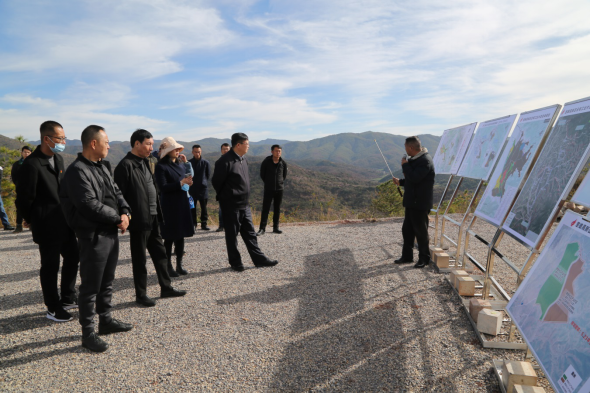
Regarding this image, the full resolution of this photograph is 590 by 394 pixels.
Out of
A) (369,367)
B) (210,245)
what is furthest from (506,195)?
(210,245)

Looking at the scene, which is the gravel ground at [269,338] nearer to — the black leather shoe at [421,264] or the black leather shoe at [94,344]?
the black leather shoe at [94,344]

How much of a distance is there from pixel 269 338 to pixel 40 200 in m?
2.67

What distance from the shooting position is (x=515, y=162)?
11.8ft

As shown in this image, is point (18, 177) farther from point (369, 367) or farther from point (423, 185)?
point (423, 185)

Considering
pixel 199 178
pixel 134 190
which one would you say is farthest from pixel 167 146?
pixel 199 178

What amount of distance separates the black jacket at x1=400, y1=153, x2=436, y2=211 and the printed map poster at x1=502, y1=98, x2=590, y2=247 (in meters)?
1.63

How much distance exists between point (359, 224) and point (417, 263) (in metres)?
3.96

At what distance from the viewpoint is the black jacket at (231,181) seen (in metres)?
4.87

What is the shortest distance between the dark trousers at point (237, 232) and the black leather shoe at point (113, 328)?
6.52 feet

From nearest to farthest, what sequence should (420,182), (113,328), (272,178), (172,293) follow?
(113,328)
(172,293)
(420,182)
(272,178)

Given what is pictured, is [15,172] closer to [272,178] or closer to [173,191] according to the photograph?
[173,191]

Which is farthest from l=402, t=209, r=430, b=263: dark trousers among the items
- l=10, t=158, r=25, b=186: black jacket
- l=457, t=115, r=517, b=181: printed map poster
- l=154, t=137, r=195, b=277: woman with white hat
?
l=10, t=158, r=25, b=186: black jacket

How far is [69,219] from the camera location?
9.21 feet

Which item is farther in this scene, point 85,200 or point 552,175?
point 552,175
